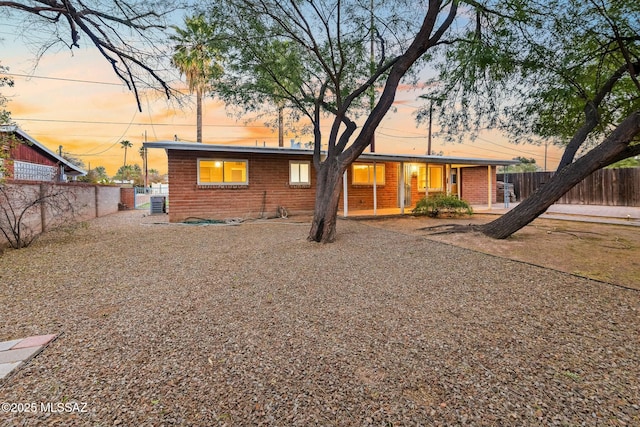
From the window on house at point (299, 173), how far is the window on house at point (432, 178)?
626cm

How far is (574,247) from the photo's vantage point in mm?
6105

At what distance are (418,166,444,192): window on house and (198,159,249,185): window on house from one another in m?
9.01

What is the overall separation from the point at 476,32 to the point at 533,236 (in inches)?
197

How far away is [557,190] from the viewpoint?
6.27 metres

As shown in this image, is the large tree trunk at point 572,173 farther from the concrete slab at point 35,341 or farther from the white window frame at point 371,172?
the concrete slab at point 35,341

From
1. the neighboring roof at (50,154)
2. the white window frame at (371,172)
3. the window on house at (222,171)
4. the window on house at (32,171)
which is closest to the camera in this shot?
→ the window on house at (222,171)

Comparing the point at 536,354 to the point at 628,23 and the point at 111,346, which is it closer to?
the point at 111,346

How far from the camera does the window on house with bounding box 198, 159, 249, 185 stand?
11109mm

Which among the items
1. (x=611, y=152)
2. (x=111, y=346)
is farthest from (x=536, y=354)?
(x=611, y=152)

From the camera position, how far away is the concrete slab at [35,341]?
2377 mm

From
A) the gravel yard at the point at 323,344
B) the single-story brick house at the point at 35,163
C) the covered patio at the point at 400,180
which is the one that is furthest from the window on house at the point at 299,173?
the single-story brick house at the point at 35,163

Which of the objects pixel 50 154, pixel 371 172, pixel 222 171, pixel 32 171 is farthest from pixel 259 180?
pixel 50 154

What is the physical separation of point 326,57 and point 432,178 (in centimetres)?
987

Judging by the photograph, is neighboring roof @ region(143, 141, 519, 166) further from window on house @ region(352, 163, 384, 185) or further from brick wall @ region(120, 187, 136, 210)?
brick wall @ region(120, 187, 136, 210)
